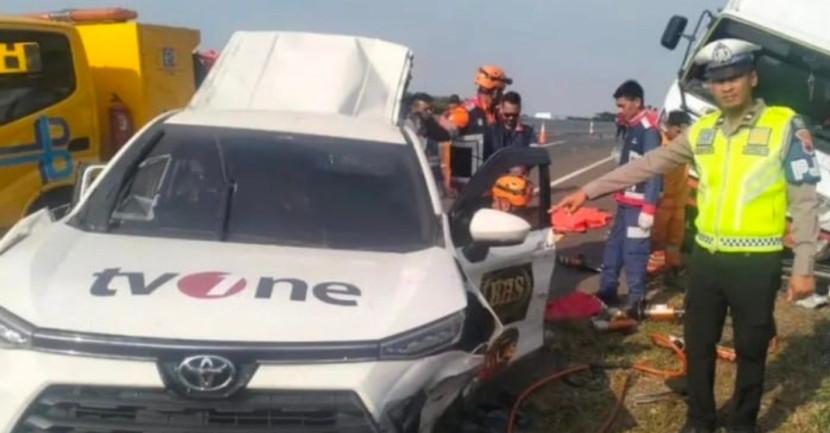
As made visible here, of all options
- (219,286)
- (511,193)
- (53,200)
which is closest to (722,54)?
(511,193)

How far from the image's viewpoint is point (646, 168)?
5980mm

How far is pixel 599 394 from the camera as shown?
255 inches

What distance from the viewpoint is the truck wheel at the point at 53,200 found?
28.0 feet

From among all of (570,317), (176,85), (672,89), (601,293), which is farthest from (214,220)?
(672,89)

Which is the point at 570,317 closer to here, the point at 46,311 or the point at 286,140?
the point at 286,140

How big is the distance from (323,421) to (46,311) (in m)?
1.00

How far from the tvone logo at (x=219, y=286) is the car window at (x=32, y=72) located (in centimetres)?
463

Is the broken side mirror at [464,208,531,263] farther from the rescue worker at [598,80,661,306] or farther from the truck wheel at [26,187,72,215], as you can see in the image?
the truck wheel at [26,187,72,215]

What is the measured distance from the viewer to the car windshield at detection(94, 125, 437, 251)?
4863 mm

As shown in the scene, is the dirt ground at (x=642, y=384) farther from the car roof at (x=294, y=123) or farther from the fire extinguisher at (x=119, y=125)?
the fire extinguisher at (x=119, y=125)

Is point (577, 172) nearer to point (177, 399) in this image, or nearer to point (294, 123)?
point (294, 123)

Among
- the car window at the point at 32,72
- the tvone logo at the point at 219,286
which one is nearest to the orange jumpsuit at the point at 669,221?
the car window at the point at 32,72

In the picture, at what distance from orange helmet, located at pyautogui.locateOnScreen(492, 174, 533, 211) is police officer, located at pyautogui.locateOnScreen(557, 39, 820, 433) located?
5.98 ft

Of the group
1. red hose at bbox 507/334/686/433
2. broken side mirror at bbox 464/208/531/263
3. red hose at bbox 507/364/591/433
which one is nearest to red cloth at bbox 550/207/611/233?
red hose at bbox 507/334/686/433
